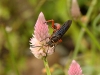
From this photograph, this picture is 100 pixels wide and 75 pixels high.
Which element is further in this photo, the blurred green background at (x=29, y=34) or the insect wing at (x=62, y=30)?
the blurred green background at (x=29, y=34)

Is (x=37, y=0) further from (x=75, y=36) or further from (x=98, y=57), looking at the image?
(x=98, y=57)

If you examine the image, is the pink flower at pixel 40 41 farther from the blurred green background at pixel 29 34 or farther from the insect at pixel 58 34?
the blurred green background at pixel 29 34

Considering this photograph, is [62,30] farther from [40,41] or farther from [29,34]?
[29,34]

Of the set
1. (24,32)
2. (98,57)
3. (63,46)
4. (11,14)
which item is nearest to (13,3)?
(11,14)

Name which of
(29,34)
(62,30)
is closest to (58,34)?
(62,30)

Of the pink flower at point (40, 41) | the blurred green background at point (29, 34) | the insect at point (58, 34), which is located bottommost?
the pink flower at point (40, 41)

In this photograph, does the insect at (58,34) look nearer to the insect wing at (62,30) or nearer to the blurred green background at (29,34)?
the insect wing at (62,30)

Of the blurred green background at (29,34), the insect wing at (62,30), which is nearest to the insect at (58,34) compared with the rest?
the insect wing at (62,30)

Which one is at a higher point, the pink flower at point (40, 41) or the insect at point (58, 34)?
the insect at point (58, 34)
